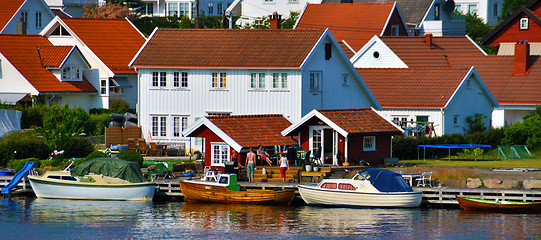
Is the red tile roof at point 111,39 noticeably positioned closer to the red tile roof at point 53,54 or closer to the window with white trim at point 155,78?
the red tile roof at point 53,54

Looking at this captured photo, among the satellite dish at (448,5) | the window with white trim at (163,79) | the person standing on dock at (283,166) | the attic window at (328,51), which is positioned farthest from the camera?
the satellite dish at (448,5)

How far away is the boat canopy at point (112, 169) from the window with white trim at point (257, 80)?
1319 centimetres

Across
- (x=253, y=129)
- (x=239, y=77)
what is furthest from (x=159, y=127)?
(x=253, y=129)

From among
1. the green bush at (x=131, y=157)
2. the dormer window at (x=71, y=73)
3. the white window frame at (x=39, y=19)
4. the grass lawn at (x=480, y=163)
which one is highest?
the white window frame at (x=39, y=19)

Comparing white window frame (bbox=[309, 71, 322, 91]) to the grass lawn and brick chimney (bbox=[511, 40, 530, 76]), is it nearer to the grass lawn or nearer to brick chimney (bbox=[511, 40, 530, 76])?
the grass lawn

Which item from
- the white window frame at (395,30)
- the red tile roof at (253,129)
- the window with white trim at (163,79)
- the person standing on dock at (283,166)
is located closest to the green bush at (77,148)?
the window with white trim at (163,79)

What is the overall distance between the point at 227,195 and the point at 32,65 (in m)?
31.1

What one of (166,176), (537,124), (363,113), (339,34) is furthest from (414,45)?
(166,176)

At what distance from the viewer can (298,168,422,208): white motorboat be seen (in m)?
43.5

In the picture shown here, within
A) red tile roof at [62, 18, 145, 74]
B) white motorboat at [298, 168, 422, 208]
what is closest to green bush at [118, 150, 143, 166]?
white motorboat at [298, 168, 422, 208]

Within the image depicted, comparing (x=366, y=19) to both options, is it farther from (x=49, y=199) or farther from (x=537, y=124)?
(x=49, y=199)

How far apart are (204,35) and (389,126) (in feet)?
49.9

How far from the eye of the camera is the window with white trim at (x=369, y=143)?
50.3 meters

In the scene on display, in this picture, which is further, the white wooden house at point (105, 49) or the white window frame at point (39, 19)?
the white window frame at point (39, 19)
